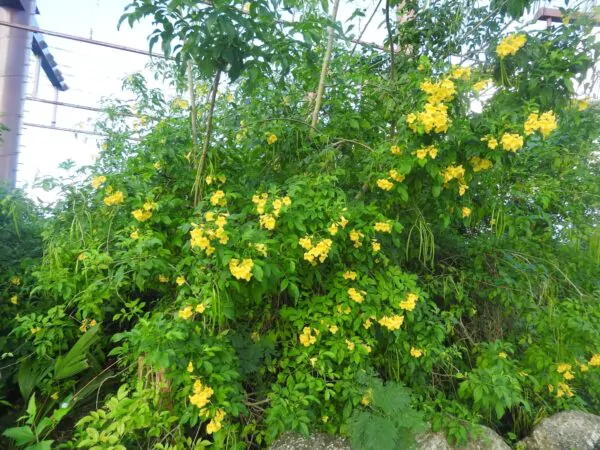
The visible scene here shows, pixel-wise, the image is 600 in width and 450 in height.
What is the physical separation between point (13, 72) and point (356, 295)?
14.7ft

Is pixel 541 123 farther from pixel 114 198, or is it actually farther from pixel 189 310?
pixel 114 198

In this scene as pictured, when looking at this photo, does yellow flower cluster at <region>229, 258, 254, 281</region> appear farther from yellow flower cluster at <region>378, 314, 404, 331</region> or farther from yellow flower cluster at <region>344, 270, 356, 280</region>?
yellow flower cluster at <region>378, 314, 404, 331</region>

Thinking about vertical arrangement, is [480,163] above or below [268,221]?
above

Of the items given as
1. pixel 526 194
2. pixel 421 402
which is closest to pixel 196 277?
pixel 421 402

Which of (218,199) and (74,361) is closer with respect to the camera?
(218,199)

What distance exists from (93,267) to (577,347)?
255 cm

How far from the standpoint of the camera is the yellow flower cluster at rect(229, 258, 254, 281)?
155 centimetres

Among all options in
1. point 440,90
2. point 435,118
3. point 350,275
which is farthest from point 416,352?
point 440,90

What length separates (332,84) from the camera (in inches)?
97.9

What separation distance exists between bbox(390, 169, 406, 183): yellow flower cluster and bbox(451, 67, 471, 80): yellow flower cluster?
0.50 m

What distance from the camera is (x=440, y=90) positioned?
1806mm

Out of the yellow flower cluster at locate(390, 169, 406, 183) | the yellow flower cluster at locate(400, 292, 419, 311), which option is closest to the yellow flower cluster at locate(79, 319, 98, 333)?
the yellow flower cluster at locate(400, 292, 419, 311)

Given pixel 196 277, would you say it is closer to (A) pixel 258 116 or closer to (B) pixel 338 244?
(B) pixel 338 244

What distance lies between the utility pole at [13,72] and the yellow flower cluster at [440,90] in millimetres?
4146
